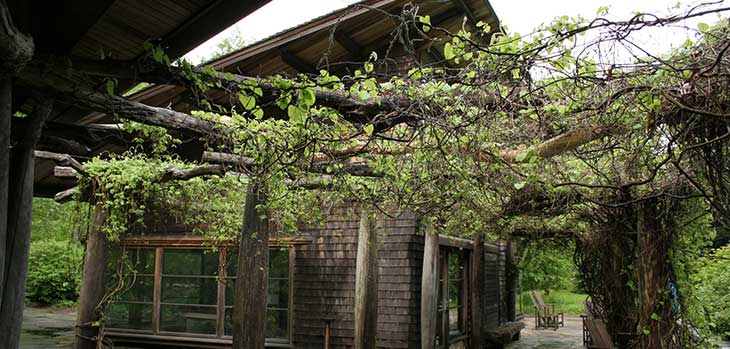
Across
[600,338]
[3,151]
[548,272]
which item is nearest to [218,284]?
[600,338]

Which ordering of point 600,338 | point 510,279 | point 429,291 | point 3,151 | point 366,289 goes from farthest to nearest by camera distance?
point 510,279 → point 429,291 → point 366,289 → point 600,338 → point 3,151

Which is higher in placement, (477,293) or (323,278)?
(323,278)

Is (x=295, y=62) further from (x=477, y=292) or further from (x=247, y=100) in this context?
(x=477, y=292)

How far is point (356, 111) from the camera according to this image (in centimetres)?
326

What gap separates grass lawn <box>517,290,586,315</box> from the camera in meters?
23.5

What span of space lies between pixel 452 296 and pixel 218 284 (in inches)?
180

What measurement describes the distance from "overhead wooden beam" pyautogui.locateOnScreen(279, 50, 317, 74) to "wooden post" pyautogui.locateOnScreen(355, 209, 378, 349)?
197 cm

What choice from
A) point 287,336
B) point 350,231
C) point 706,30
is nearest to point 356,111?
point 706,30

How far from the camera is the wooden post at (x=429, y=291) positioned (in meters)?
8.50

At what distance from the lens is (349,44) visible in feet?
26.0

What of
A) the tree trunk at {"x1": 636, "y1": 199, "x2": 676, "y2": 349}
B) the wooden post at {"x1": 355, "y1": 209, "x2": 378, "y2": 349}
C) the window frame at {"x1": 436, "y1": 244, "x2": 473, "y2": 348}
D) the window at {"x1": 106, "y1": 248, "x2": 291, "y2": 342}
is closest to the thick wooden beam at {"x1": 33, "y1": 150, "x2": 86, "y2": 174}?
the window at {"x1": 106, "y1": 248, "x2": 291, "y2": 342}

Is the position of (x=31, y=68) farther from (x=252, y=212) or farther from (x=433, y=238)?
(x=433, y=238)

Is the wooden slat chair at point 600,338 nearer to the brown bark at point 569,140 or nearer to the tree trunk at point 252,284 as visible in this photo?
the tree trunk at point 252,284

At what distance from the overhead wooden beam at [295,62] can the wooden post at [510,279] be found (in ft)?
34.0
